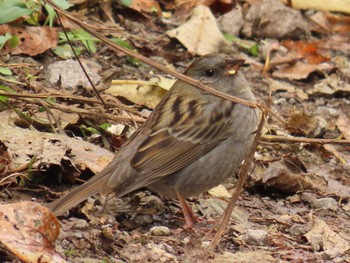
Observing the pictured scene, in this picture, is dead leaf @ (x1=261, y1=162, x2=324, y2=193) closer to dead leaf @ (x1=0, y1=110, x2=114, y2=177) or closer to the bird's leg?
the bird's leg

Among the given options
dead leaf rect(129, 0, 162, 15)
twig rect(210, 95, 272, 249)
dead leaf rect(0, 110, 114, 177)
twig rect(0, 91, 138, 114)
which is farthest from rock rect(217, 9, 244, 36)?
twig rect(210, 95, 272, 249)

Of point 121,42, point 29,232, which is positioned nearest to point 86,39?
point 121,42

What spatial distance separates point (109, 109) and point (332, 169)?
1701mm

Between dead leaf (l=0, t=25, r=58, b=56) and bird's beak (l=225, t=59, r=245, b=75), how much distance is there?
1.77 metres

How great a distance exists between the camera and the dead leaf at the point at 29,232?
4020 millimetres

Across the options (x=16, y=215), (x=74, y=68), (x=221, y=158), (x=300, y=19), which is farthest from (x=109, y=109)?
(x=300, y=19)

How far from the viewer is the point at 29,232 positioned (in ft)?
13.7

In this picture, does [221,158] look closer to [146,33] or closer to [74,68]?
[74,68]

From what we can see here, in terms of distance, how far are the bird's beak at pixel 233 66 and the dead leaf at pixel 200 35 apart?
2254mm

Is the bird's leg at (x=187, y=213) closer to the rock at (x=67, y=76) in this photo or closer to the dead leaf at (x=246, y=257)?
the dead leaf at (x=246, y=257)

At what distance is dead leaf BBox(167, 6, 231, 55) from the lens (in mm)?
8000

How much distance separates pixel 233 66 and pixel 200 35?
8.12 feet

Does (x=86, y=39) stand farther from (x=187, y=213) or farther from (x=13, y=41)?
(x=187, y=213)

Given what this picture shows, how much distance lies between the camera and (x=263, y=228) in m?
5.32
